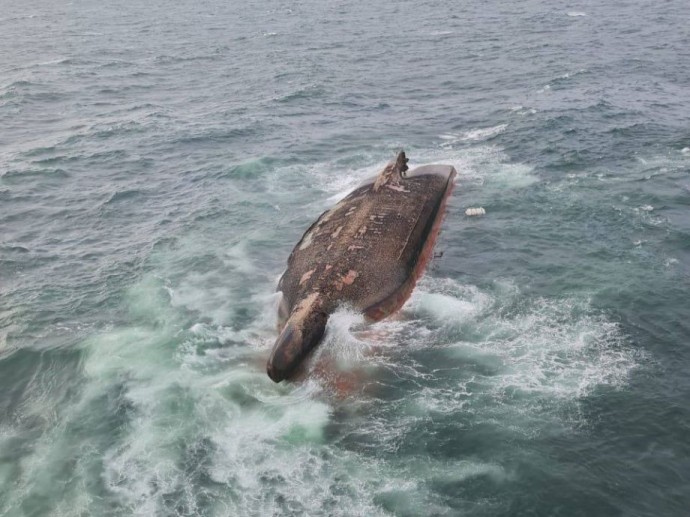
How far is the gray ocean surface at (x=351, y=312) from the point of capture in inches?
851

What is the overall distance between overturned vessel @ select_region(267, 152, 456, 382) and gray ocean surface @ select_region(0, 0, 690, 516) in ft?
3.22

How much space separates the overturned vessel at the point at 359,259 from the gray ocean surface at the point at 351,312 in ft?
3.22

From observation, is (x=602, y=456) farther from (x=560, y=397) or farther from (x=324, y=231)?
(x=324, y=231)

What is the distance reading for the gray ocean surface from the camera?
21.6 m

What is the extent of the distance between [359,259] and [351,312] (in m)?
3.68

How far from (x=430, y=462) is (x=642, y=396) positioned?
8995mm

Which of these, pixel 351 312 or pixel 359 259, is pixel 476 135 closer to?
pixel 359 259

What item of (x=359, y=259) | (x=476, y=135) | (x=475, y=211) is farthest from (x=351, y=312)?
(x=476, y=135)

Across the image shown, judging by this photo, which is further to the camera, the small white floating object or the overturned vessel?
the small white floating object

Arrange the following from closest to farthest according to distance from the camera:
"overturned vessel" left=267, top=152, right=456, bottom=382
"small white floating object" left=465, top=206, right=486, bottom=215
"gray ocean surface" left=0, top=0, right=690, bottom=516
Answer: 1. "gray ocean surface" left=0, top=0, right=690, bottom=516
2. "overturned vessel" left=267, top=152, right=456, bottom=382
3. "small white floating object" left=465, top=206, right=486, bottom=215

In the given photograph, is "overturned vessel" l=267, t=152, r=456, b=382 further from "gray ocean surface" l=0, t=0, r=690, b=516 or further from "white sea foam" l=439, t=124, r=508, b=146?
"white sea foam" l=439, t=124, r=508, b=146

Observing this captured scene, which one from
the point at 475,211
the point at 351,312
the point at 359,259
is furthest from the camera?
the point at 475,211

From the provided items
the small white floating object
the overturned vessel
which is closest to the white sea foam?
the overturned vessel

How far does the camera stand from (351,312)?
28875 millimetres
